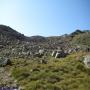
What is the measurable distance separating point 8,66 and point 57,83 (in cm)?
665

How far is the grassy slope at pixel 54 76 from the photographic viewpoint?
17.3 metres

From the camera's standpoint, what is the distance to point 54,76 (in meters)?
19.7

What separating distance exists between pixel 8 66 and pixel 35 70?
120 inches

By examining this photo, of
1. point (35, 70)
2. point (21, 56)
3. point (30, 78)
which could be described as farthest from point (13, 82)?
point (21, 56)

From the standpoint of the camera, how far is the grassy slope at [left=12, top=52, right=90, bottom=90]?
17342 mm

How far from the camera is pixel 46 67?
2253 cm

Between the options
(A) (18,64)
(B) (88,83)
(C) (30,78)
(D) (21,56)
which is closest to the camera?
(B) (88,83)

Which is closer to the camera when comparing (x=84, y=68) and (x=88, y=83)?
(x=88, y=83)

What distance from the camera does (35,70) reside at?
21.5 metres

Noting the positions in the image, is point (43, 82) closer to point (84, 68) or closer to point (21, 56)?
point (84, 68)

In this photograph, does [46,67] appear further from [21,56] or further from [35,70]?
[21,56]

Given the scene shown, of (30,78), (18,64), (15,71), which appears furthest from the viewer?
(18,64)

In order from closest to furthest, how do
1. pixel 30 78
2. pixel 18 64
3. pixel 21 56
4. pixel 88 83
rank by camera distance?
1. pixel 88 83
2. pixel 30 78
3. pixel 18 64
4. pixel 21 56

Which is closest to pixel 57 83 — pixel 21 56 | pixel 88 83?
pixel 88 83
